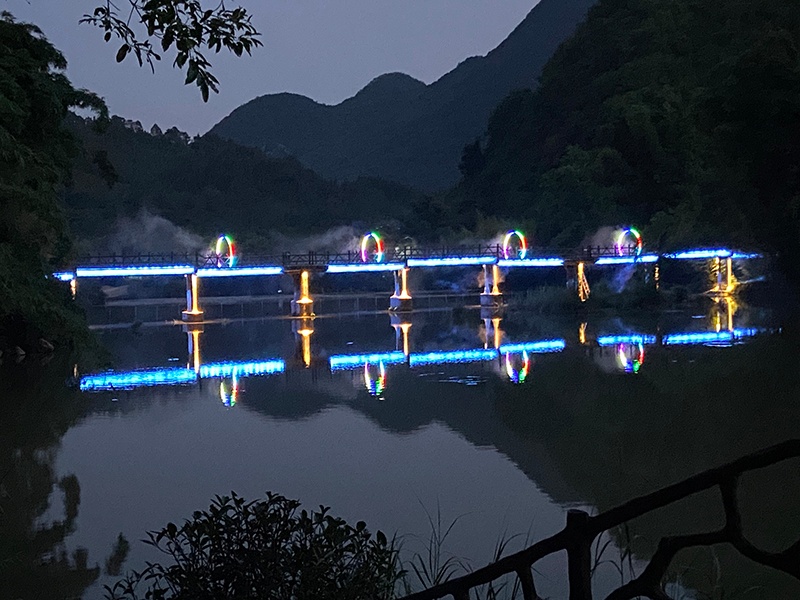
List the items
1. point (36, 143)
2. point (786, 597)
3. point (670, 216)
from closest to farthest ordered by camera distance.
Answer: point (786, 597) → point (36, 143) → point (670, 216)

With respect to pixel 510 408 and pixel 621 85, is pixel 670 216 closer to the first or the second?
pixel 621 85

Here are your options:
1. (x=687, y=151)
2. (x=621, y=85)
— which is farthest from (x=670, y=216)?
(x=621, y=85)

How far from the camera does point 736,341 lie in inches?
1164

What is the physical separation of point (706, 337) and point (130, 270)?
25.6 meters

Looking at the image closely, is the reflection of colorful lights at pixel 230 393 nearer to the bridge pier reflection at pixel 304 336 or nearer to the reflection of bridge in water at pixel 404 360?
the reflection of bridge in water at pixel 404 360

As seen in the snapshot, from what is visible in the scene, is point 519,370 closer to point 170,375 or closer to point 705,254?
point 170,375

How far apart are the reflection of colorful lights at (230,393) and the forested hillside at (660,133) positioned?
1382 centimetres

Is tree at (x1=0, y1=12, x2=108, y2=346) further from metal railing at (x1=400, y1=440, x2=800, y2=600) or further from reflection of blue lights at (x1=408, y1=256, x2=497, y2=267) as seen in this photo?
reflection of blue lights at (x1=408, y1=256, x2=497, y2=267)

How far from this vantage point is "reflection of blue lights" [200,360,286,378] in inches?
1045

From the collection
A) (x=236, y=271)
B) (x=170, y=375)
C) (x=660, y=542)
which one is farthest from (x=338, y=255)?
(x=660, y=542)

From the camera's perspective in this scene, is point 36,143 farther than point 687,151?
No

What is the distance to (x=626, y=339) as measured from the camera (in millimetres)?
33188

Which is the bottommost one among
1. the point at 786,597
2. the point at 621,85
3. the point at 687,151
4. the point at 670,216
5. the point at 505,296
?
the point at 786,597

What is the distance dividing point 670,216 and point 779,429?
138 feet
